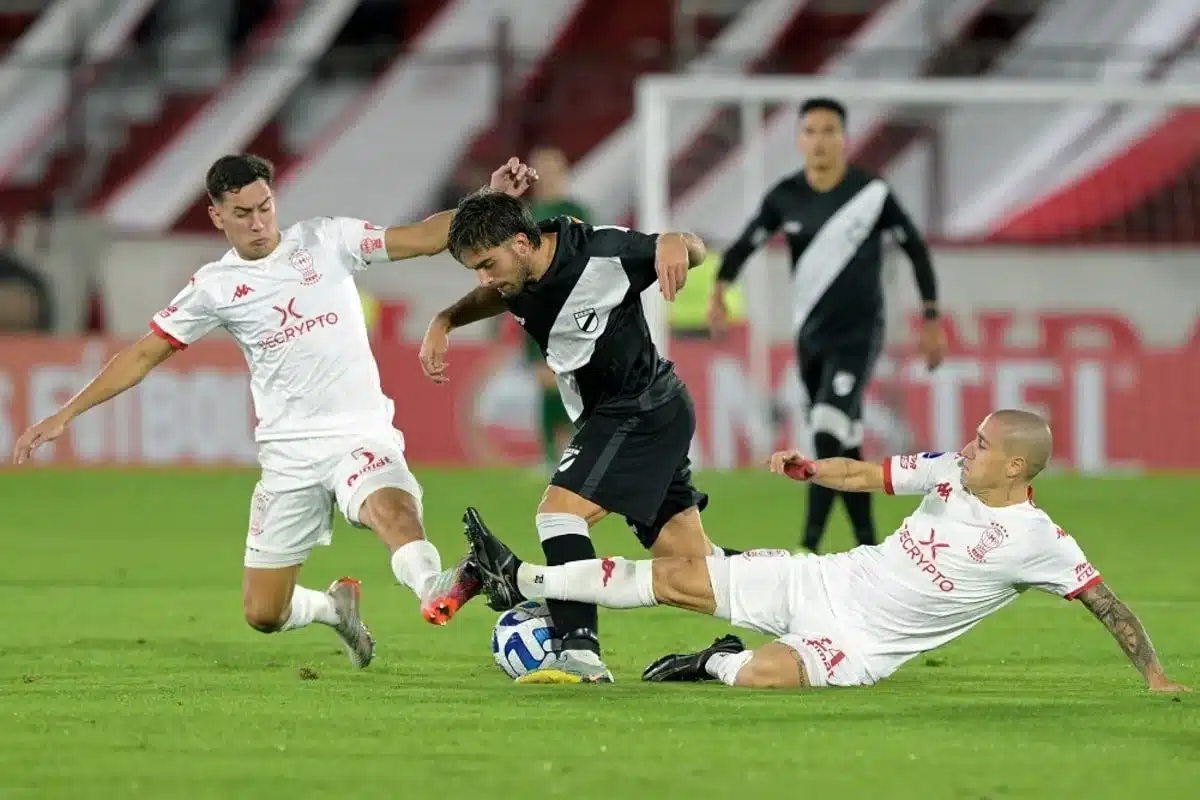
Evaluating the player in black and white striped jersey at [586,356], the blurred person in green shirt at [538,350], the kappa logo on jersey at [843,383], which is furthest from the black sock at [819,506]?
the blurred person in green shirt at [538,350]

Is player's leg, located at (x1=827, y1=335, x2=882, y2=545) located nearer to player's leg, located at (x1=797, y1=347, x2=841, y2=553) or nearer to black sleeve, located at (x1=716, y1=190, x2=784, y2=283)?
player's leg, located at (x1=797, y1=347, x2=841, y2=553)

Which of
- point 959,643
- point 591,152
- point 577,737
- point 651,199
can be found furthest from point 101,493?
point 577,737

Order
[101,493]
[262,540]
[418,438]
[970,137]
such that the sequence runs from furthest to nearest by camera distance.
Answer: [970,137]
[418,438]
[101,493]
[262,540]

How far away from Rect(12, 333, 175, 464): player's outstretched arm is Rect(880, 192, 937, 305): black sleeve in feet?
13.3

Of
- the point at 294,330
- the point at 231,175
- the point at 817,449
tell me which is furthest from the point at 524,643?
the point at 817,449

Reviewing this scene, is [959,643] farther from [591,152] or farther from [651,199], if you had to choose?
[591,152]

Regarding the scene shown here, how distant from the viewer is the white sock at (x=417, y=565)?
247 inches

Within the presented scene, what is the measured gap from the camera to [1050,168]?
18828 millimetres

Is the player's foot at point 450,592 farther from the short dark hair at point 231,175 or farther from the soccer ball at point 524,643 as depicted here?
the short dark hair at point 231,175

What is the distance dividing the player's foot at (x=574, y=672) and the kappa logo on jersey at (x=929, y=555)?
943 millimetres

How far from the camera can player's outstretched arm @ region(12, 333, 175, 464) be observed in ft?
21.0

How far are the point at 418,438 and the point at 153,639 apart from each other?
9.34m

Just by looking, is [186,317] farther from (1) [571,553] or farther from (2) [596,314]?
(1) [571,553]

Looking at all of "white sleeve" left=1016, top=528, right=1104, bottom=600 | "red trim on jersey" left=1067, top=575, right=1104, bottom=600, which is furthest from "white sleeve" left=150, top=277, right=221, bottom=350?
"red trim on jersey" left=1067, top=575, right=1104, bottom=600
